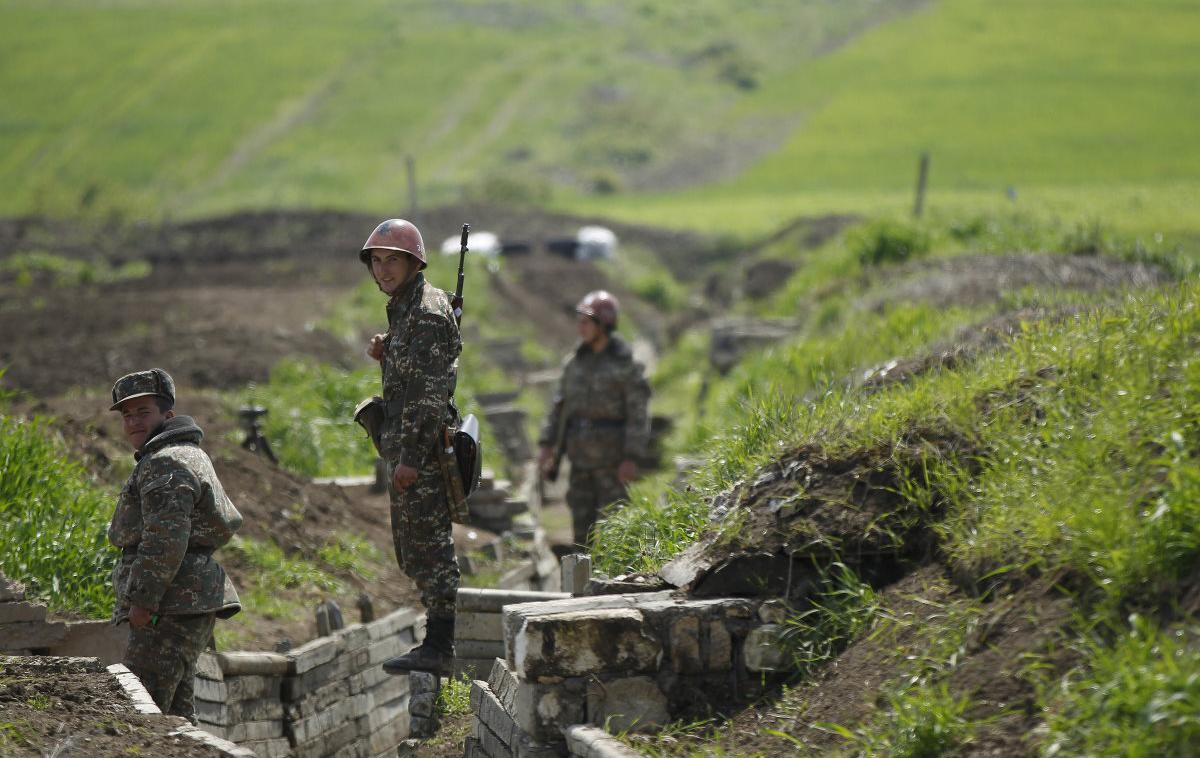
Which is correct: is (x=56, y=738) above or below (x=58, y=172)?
above

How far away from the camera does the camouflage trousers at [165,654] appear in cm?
618

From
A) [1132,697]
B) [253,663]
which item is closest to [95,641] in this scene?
[253,663]

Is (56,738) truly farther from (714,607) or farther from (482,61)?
(482,61)

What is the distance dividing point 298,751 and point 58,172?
57.2m

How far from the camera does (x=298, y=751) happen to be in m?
7.36

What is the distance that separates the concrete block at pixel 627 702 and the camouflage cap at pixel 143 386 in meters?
2.33

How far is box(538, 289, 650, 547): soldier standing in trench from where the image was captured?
9.89m

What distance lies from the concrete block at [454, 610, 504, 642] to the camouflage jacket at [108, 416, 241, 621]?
152 cm

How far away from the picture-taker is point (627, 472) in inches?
384

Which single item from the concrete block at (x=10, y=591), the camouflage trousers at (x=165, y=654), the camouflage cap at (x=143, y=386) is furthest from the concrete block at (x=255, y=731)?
the camouflage cap at (x=143, y=386)

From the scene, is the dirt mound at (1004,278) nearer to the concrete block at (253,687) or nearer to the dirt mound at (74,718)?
the concrete block at (253,687)

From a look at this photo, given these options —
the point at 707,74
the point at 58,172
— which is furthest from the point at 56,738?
the point at 707,74

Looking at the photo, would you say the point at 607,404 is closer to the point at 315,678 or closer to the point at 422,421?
the point at 315,678

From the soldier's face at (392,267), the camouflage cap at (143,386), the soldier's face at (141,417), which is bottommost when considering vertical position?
the soldier's face at (141,417)
